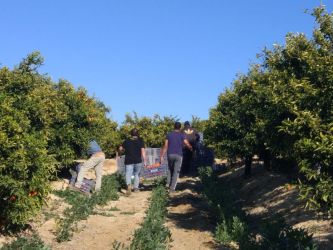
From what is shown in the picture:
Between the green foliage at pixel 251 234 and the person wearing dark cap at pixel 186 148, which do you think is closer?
the green foliage at pixel 251 234

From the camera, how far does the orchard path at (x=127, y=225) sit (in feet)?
26.8

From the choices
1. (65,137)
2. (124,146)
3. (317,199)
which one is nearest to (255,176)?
(124,146)

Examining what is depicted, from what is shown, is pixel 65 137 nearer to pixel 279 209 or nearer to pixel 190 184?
pixel 190 184

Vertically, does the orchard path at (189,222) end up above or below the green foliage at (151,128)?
below

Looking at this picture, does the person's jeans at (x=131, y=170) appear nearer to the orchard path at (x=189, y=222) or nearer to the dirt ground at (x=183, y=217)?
the dirt ground at (x=183, y=217)

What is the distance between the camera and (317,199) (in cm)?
730

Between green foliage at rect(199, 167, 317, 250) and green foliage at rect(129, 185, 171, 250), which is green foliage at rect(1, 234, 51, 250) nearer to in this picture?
green foliage at rect(129, 185, 171, 250)

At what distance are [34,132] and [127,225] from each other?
262cm

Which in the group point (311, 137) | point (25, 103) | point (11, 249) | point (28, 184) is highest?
point (25, 103)

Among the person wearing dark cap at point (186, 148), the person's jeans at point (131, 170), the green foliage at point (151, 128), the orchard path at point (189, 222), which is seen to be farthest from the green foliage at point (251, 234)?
the green foliage at point (151, 128)

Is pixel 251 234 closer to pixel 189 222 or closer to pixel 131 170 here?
pixel 189 222

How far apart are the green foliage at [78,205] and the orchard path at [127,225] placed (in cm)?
13

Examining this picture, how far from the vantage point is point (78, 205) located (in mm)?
10180

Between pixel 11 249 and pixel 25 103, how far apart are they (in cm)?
602
